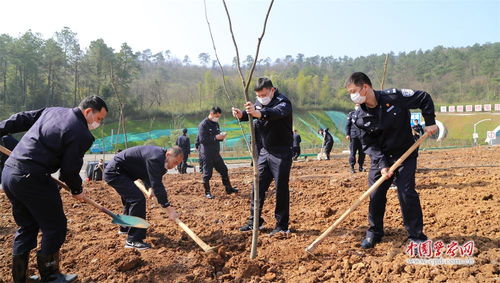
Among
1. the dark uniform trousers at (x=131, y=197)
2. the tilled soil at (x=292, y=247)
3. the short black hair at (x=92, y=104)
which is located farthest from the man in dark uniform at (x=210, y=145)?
the short black hair at (x=92, y=104)

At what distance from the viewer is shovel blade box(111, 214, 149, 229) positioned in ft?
12.4

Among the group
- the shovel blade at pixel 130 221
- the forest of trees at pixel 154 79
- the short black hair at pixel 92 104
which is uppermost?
the forest of trees at pixel 154 79

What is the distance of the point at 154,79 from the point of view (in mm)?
61625

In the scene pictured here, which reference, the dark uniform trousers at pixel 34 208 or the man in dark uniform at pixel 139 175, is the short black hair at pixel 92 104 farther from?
the man in dark uniform at pixel 139 175

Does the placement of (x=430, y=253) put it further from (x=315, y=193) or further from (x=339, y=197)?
(x=315, y=193)

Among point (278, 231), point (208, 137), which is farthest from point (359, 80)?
point (208, 137)

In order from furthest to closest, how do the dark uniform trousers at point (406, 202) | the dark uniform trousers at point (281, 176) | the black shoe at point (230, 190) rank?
the black shoe at point (230, 190) < the dark uniform trousers at point (281, 176) < the dark uniform trousers at point (406, 202)

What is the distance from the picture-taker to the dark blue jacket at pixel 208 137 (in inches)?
291

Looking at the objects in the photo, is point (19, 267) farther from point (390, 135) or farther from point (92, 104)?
point (390, 135)

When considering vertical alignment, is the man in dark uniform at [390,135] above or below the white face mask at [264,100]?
below

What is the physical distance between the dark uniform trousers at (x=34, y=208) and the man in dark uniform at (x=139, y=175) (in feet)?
3.26

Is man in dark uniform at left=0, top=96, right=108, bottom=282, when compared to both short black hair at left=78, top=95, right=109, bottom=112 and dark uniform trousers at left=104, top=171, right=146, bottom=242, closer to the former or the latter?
short black hair at left=78, top=95, right=109, bottom=112

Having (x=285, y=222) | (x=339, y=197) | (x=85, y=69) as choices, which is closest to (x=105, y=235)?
(x=285, y=222)

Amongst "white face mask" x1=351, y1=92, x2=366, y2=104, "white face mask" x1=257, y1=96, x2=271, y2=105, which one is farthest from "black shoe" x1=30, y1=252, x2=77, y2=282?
"white face mask" x1=351, y1=92, x2=366, y2=104
